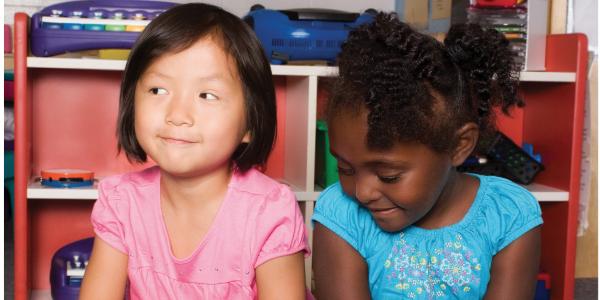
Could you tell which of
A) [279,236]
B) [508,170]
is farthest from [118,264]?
[508,170]

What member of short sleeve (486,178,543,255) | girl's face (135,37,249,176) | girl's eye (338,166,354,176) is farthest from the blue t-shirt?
girl's face (135,37,249,176)

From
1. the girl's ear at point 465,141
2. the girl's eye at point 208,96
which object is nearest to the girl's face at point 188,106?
the girl's eye at point 208,96

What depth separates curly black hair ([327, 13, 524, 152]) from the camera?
99cm

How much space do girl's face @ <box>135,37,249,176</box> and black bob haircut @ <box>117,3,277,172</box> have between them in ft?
0.05

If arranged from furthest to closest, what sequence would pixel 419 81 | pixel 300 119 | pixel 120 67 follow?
pixel 300 119 < pixel 120 67 < pixel 419 81

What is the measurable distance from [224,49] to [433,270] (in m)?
0.48

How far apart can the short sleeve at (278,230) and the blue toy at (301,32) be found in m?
0.70

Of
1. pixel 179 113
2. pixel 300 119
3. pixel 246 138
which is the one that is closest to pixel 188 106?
pixel 179 113

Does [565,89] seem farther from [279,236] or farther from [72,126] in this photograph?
[72,126]

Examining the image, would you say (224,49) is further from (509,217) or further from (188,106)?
(509,217)

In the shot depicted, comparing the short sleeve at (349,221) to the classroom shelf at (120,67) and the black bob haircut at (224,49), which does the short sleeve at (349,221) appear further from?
the classroom shelf at (120,67)

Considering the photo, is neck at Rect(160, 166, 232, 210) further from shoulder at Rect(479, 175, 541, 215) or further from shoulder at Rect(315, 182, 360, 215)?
shoulder at Rect(479, 175, 541, 215)

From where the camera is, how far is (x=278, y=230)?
1.13m

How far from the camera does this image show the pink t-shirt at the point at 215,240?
1.14 m
